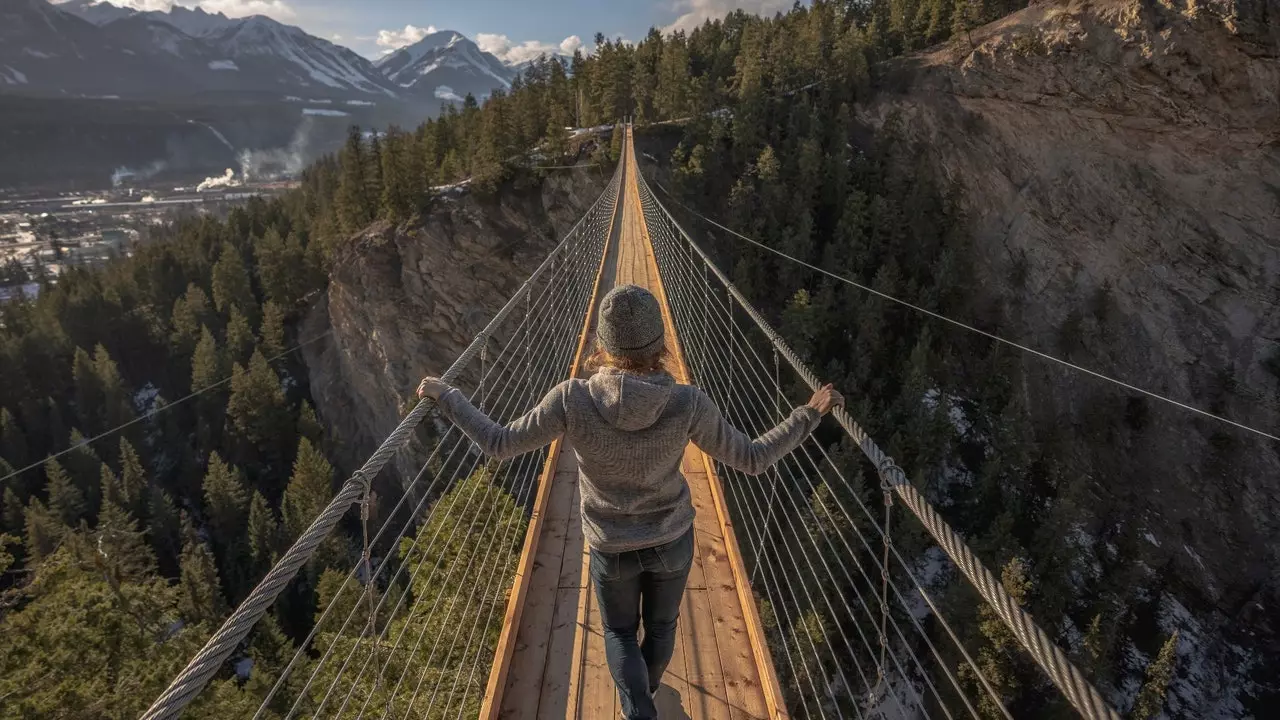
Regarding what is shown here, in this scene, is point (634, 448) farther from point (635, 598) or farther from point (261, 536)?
point (261, 536)

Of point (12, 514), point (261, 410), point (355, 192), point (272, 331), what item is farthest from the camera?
point (272, 331)

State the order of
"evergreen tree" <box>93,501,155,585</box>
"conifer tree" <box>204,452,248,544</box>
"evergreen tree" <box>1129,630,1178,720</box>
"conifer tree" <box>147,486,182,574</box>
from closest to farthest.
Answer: "evergreen tree" <box>1129,630,1178,720</box> → "evergreen tree" <box>93,501,155,585</box> → "conifer tree" <box>147,486,182,574</box> → "conifer tree" <box>204,452,248,544</box>

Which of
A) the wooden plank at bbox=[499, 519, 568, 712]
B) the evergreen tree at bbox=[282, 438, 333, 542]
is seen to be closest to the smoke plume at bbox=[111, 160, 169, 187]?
the evergreen tree at bbox=[282, 438, 333, 542]

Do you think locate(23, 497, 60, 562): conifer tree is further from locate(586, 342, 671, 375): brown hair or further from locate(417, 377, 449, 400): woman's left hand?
locate(586, 342, 671, 375): brown hair

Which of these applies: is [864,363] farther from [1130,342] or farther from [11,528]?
[11,528]

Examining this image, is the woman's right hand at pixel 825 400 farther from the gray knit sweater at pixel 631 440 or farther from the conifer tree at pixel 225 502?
the conifer tree at pixel 225 502

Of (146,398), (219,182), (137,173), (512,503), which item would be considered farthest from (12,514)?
(137,173)
